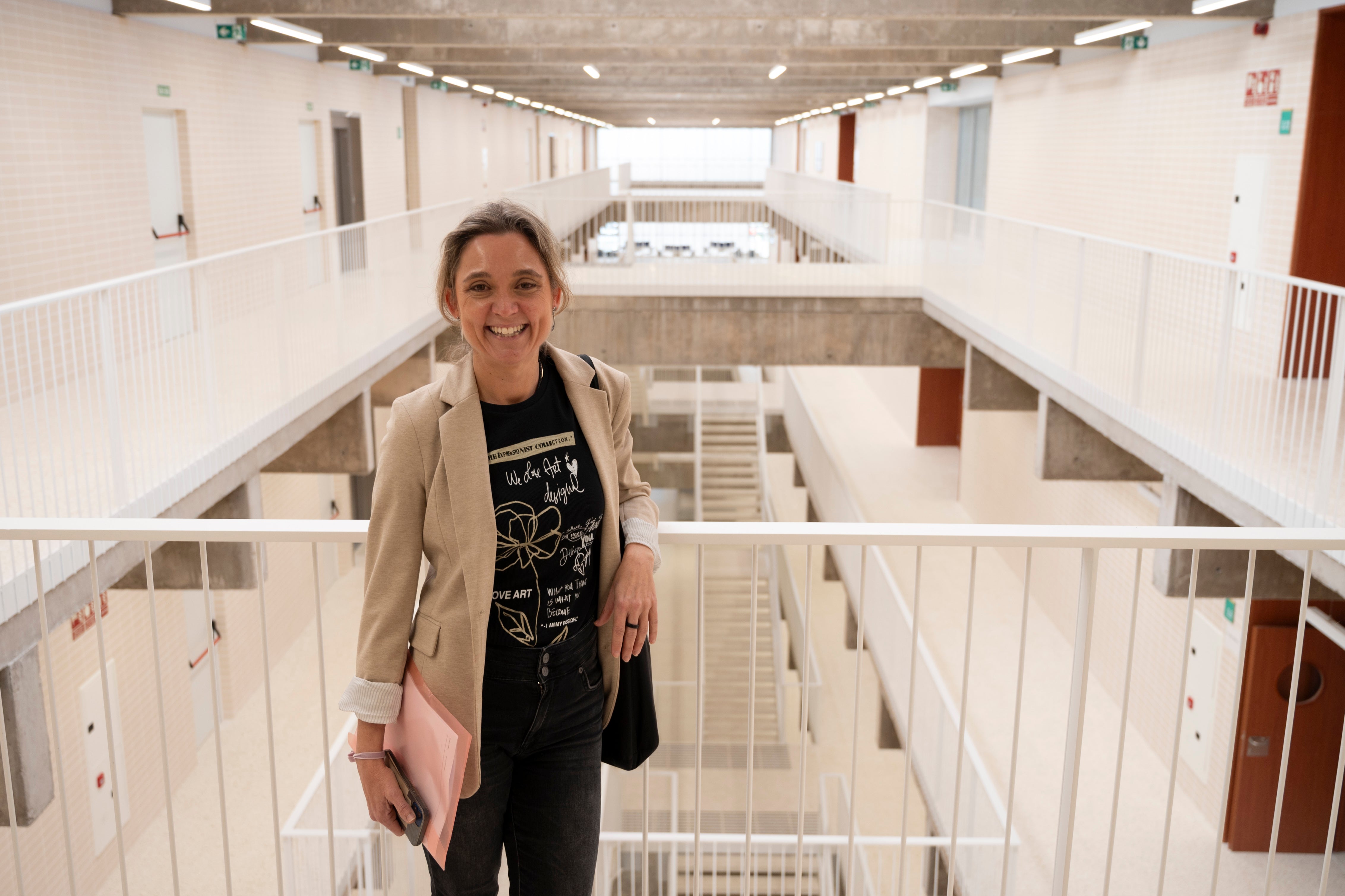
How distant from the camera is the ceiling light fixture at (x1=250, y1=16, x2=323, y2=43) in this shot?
10734 millimetres

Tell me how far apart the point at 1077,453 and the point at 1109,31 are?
184 inches

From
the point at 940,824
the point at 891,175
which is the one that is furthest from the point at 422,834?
the point at 891,175

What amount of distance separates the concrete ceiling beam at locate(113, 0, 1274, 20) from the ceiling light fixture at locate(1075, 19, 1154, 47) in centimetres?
80

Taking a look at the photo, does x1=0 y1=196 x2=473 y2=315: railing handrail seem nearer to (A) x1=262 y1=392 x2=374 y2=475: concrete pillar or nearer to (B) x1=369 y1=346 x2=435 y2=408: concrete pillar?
(A) x1=262 y1=392 x2=374 y2=475: concrete pillar

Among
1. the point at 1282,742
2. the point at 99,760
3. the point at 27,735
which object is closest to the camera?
the point at 27,735

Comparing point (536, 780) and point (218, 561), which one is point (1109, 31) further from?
point (536, 780)

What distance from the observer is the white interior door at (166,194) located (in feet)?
32.7

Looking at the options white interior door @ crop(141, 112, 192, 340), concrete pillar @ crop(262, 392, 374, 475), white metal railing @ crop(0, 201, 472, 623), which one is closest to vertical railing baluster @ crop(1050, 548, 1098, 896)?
white metal railing @ crop(0, 201, 472, 623)

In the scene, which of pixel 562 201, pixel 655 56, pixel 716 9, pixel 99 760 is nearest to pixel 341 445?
pixel 99 760

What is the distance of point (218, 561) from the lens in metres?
7.07

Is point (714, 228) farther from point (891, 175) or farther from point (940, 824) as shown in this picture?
point (940, 824)

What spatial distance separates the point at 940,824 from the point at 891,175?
677 inches

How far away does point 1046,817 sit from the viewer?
8.70 m

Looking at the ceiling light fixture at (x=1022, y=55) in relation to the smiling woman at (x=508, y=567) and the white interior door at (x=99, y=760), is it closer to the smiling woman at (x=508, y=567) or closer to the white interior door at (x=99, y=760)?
the white interior door at (x=99, y=760)
